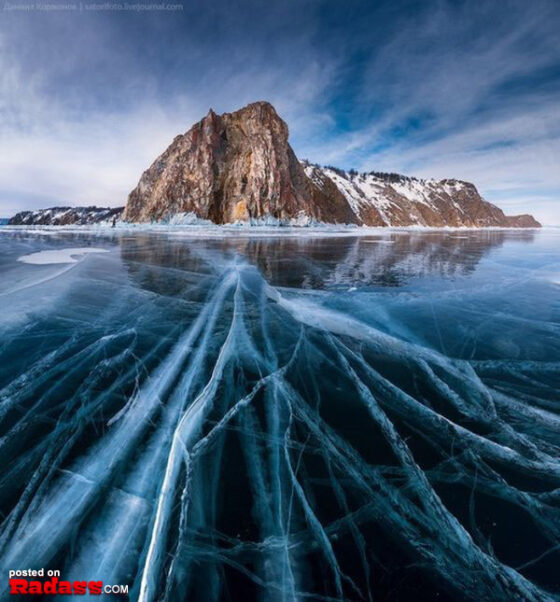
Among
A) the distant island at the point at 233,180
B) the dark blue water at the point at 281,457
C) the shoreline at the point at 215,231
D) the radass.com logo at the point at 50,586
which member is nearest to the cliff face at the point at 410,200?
the distant island at the point at 233,180

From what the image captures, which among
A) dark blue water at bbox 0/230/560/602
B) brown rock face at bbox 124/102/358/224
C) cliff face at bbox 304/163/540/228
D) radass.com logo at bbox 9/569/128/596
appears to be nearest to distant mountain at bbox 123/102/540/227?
brown rock face at bbox 124/102/358/224

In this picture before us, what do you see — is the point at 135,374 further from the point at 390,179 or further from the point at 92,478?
the point at 390,179

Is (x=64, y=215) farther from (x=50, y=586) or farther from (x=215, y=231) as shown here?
(x=50, y=586)

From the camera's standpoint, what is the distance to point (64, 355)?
3855 mm

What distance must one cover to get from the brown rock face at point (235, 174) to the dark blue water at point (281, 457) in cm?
6384

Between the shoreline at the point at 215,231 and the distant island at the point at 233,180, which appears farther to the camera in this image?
the distant island at the point at 233,180

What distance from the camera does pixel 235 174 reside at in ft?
227

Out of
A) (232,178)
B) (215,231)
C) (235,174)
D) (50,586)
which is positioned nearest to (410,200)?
(235,174)

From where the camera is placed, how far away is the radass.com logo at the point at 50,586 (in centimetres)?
158

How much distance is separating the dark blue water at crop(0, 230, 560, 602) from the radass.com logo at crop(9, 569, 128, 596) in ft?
0.14

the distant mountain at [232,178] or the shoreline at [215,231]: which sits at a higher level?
the distant mountain at [232,178]

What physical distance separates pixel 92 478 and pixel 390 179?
175530 millimetres

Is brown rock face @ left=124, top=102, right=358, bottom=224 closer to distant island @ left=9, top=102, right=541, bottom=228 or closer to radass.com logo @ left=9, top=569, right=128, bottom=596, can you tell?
distant island @ left=9, top=102, right=541, bottom=228

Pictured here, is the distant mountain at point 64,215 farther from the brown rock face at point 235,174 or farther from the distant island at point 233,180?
the brown rock face at point 235,174
